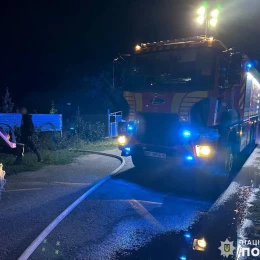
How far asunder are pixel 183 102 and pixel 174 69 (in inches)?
39.1

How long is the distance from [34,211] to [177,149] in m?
3.52

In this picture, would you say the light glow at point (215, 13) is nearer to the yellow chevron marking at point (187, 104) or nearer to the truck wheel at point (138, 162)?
the yellow chevron marking at point (187, 104)

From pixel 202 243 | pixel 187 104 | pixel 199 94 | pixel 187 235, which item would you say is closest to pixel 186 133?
pixel 187 104

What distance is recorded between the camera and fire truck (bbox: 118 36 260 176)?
658 cm

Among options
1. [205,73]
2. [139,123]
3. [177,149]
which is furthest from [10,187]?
[205,73]

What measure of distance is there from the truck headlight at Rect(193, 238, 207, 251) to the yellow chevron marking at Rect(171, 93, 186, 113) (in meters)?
3.28

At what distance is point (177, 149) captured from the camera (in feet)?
22.8

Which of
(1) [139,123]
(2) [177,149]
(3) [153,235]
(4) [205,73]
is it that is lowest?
(3) [153,235]

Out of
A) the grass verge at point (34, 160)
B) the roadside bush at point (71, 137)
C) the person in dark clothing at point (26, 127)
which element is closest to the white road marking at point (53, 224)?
the grass verge at point (34, 160)

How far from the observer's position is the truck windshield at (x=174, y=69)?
6652mm

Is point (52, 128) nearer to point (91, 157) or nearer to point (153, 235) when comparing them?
point (91, 157)

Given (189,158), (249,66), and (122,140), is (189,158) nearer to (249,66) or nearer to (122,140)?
(122,140)

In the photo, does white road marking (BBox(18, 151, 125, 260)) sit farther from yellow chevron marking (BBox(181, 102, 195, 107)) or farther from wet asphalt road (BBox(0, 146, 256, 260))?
yellow chevron marking (BBox(181, 102, 195, 107))

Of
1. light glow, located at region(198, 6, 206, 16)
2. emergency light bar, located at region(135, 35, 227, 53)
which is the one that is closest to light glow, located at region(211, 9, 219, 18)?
light glow, located at region(198, 6, 206, 16)
